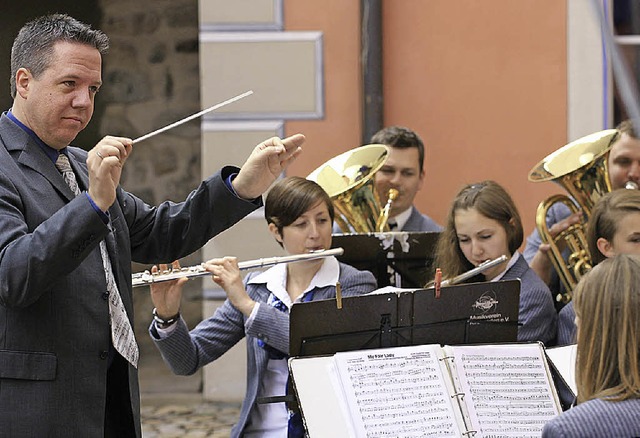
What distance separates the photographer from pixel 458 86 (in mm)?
5691

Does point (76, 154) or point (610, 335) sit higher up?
point (76, 154)

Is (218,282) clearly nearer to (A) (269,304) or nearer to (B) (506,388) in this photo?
(A) (269,304)

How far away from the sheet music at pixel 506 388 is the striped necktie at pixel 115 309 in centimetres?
82

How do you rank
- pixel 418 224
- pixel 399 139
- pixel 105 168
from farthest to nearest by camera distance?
pixel 399 139 < pixel 418 224 < pixel 105 168

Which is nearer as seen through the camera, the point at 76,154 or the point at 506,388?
the point at 76,154

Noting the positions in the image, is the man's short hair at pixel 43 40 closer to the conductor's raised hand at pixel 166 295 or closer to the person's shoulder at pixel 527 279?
the conductor's raised hand at pixel 166 295

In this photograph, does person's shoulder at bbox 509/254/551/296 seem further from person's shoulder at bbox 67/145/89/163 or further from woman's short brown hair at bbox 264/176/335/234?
person's shoulder at bbox 67/145/89/163

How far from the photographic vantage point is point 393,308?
9.49ft

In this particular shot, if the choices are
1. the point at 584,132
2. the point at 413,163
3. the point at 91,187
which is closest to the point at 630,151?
the point at 413,163

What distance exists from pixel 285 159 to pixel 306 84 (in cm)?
316

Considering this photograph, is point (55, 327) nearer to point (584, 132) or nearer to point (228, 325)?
point (228, 325)

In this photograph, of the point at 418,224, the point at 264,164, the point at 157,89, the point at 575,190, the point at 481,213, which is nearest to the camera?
the point at 264,164

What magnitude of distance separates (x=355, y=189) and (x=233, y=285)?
3.01 ft

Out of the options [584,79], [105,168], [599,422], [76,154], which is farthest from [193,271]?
[584,79]
